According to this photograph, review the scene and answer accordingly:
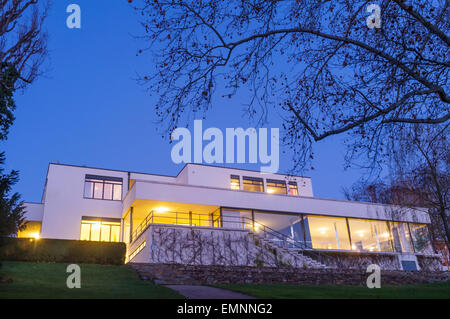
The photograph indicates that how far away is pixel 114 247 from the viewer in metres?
19.1

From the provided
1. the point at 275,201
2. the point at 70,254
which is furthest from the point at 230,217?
the point at 70,254

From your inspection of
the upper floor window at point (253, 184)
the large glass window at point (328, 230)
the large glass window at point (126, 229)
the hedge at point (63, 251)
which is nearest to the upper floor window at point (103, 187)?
the large glass window at point (126, 229)

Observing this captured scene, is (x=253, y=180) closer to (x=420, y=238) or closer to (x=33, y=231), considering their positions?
(x=420, y=238)

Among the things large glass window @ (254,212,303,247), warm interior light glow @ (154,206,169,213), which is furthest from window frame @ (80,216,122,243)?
large glass window @ (254,212,303,247)

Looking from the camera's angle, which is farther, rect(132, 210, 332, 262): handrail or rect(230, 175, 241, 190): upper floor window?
rect(230, 175, 241, 190): upper floor window

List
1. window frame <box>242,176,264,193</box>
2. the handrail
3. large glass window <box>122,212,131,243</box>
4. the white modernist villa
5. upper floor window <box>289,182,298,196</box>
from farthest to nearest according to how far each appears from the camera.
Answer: upper floor window <box>289,182,298,196</box> < window frame <box>242,176,264,193</box> < large glass window <box>122,212,131,243</box> < the handrail < the white modernist villa

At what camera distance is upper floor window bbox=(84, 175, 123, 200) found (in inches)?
1100

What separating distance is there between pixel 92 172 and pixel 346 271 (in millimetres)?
18890

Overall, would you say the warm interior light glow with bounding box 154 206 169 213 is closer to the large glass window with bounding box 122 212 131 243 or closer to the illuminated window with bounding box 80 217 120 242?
the large glass window with bounding box 122 212 131 243

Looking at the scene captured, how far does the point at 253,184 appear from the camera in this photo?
106 feet

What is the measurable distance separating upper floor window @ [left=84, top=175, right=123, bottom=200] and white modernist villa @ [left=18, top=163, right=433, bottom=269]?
0.23 feet

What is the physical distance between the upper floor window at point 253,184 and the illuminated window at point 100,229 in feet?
34.7

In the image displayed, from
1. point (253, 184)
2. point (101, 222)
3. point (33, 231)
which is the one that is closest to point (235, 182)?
point (253, 184)

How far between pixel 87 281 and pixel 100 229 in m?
15.4
